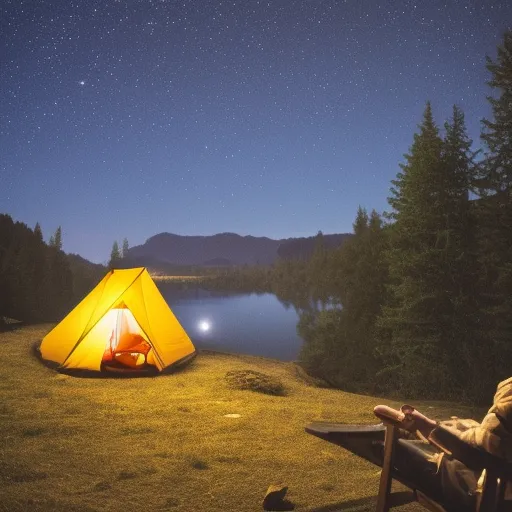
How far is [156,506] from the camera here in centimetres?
373

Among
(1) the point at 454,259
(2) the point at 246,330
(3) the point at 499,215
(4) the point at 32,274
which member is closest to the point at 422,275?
(1) the point at 454,259

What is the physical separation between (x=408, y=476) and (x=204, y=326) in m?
67.2

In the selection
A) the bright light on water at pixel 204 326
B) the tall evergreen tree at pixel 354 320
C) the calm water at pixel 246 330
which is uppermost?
the tall evergreen tree at pixel 354 320

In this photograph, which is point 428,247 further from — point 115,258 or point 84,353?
point 115,258

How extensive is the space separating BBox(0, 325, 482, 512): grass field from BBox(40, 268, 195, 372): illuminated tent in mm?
814

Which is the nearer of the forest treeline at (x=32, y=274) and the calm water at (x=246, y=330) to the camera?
the forest treeline at (x=32, y=274)

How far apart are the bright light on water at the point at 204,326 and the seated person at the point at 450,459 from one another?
204 ft

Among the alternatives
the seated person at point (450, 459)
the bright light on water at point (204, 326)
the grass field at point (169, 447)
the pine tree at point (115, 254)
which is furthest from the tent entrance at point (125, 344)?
the pine tree at point (115, 254)

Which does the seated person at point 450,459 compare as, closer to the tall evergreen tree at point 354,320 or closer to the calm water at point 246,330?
the tall evergreen tree at point 354,320

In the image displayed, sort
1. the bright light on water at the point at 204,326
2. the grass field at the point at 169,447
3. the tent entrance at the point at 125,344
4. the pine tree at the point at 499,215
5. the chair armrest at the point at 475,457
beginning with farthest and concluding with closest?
the bright light on water at the point at 204,326, the pine tree at the point at 499,215, the tent entrance at the point at 125,344, the grass field at the point at 169,447, the chair armrest at the point at 475,457

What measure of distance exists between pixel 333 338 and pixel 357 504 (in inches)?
1098

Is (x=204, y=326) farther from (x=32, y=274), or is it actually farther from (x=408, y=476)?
(x=408, y=476)

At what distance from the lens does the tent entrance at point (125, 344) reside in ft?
32.3

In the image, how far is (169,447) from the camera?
17.0 feet
